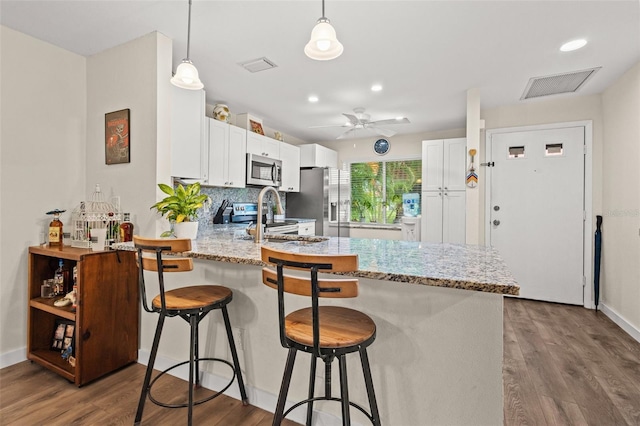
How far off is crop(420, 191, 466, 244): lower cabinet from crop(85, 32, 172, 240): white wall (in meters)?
3.49

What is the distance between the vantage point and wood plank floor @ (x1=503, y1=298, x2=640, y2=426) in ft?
5.99

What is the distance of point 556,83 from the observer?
3.30m

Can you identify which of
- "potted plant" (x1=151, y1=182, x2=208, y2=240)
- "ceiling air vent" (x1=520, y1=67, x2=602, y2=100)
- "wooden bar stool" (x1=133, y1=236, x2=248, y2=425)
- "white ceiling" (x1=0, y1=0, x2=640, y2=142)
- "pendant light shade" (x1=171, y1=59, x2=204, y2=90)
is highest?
"ceiling air vent" (x1=520, y1=67, x2=602, y2=100)

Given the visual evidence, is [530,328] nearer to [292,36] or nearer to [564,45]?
[564,45]

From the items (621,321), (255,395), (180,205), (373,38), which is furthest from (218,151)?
(621,321)

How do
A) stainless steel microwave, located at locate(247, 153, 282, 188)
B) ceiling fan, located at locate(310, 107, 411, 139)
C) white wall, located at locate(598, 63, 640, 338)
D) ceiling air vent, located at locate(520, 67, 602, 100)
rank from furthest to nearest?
stainless steel microwave, located at locate(247, 153, 282, 188) → ceiling fan, located at locate(310, 107, 411, 139) → ceiling air vent, located at locate(520, 67, 602, 100) → white wall, located at locate(598, 63, 640, 338)

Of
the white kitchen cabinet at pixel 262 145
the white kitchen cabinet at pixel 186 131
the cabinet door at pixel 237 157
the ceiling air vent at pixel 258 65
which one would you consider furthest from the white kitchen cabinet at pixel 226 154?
the ceiling air vent at pixel 258 65

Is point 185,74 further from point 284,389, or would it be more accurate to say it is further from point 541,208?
point 541,208

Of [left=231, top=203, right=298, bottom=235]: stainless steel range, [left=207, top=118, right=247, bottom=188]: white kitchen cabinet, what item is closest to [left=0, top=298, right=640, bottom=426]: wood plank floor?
[left=207, top=118, right=247, bottom=188]: white kitchen cabinet

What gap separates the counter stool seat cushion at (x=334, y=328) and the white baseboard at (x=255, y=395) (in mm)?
635

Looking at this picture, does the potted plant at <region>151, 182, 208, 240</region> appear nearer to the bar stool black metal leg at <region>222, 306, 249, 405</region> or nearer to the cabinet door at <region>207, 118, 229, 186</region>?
the bar stool black metal leg at <region>222, 306, 249, 405</region>

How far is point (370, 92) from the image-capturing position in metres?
3.51

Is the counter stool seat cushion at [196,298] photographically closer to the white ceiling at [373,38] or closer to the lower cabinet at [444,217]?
the white ceiling at [373,38]

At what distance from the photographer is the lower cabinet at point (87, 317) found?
2.06 metres
